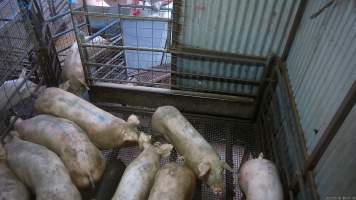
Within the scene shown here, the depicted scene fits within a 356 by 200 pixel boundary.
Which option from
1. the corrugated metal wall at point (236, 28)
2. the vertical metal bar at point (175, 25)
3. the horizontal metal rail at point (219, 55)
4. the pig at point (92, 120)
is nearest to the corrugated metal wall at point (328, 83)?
the corrugated metal wall at point (236, 28)

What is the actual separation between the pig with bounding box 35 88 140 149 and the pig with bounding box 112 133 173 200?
0.13 metres

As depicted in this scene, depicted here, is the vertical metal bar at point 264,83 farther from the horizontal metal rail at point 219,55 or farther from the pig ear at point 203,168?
the pig ear at point 203,168

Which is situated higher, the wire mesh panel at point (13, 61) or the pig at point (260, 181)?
the wire mesh panel at point (13, 61)

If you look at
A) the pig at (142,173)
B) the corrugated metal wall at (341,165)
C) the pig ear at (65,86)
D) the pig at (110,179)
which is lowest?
the pig at (110,179)

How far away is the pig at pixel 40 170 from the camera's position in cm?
207

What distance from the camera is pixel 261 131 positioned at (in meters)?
2.93

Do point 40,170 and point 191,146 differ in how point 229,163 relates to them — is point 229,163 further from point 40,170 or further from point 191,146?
point 40,170

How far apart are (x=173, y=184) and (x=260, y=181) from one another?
575 millimetres

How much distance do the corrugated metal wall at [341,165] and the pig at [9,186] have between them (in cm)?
181

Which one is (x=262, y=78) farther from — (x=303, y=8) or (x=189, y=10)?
(x=189, y=10)

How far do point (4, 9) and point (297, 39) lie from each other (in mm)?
2504

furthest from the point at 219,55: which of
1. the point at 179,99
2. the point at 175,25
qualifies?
the point at 179,99

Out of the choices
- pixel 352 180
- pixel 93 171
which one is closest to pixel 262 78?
A: pixel 352 180

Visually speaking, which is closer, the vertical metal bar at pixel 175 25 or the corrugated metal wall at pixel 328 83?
the corrugated metal wall at pixel 328 83
